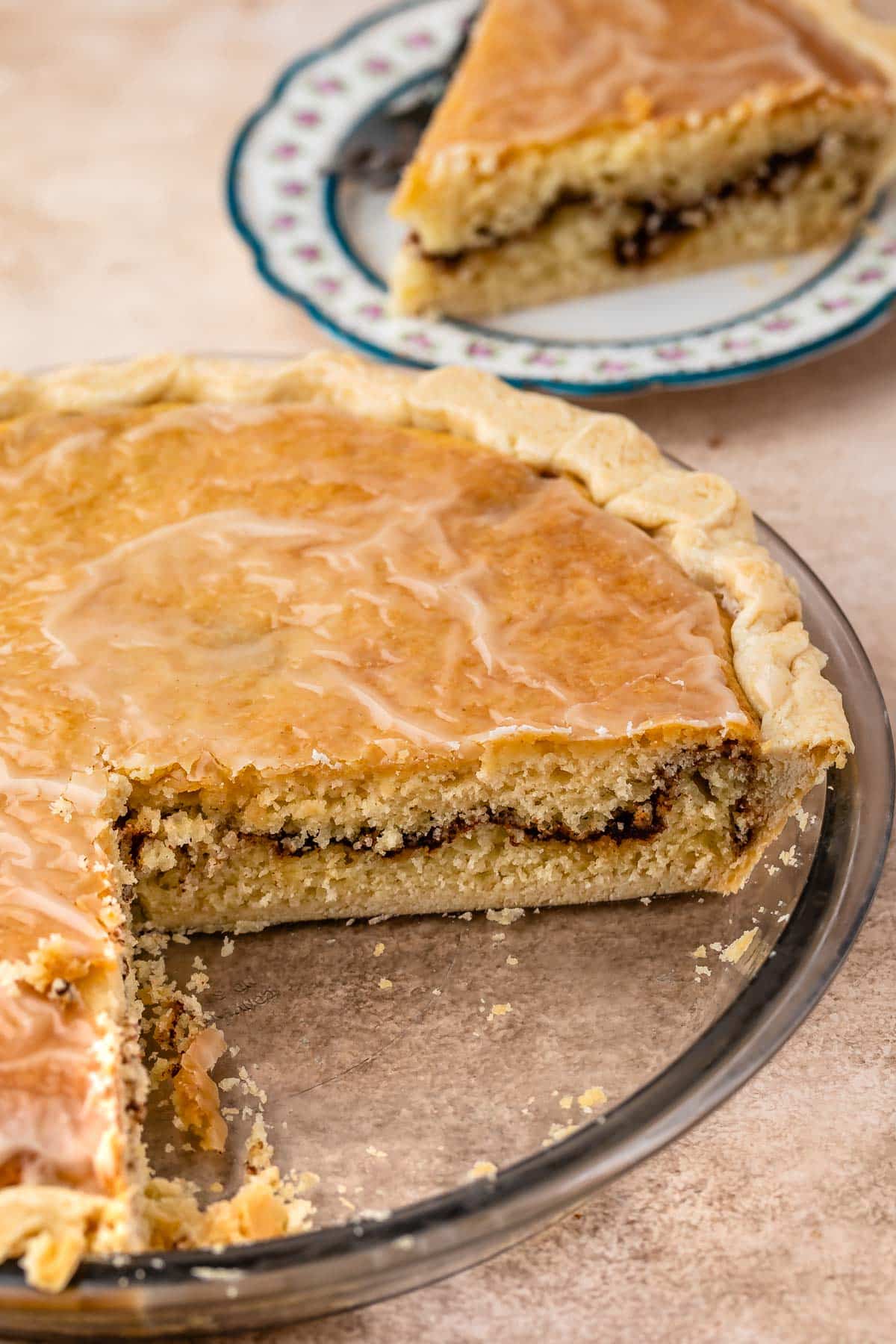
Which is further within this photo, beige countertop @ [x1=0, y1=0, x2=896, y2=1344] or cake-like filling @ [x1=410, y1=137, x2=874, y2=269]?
cake-like filling @ [x1=410, y1=137, x2=874, y2=269]

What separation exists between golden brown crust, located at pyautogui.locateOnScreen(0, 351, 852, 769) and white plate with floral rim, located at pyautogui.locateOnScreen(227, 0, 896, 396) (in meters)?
0.49

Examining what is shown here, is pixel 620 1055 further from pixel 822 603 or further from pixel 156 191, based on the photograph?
pixel 156 191

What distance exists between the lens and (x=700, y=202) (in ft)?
15.0

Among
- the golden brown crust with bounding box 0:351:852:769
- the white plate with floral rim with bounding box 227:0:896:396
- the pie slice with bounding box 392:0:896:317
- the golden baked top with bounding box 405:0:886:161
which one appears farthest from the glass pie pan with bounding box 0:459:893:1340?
the golden baked top with bounding box 405:0:886:161

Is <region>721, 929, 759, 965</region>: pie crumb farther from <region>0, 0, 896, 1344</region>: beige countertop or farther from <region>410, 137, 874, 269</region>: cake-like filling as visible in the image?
<region>410, 137, 874, 269</region>: cake-like filling

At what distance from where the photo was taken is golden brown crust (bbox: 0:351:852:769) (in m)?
2.82

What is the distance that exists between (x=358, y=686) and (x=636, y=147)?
2.33m

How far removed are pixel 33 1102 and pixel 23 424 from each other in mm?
1635

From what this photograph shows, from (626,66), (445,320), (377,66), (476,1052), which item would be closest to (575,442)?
(445,320)

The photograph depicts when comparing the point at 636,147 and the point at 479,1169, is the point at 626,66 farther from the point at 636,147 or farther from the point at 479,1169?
the point at 479,1169

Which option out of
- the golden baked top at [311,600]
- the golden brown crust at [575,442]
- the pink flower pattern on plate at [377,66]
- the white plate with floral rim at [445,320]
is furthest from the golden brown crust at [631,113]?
the golden baked top at [311,600]

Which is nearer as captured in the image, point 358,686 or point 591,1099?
point 591,1099

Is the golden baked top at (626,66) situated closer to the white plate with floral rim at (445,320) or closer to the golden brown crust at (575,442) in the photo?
the white plate with floral rim at (445,320)

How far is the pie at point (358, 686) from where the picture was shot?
2.67 m
